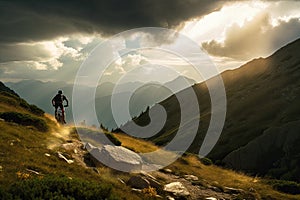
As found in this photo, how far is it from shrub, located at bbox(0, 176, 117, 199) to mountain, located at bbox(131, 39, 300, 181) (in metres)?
53.0

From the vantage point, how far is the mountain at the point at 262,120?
64562mm

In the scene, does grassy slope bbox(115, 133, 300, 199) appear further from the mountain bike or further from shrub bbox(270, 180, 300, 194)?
the mountain bike

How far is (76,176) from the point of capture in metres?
15.4

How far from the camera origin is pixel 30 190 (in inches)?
375

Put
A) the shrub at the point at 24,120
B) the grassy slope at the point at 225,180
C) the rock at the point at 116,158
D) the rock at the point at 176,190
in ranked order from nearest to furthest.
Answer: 1. the rock at the point at 176,190
2. the rock at the point at 116,158
3. the grassy slope at the point at 225,180
4. the shrub at the point at 24,120

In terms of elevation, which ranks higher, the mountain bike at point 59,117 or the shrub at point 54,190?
the mountain bike at point 59,117

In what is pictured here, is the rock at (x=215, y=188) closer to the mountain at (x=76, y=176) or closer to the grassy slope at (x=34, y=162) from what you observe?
the mountain at (x=76, y=176)

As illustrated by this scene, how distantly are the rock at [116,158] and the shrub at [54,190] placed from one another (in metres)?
8.26

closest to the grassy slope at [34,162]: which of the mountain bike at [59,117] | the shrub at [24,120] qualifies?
the shrub at [24,120]

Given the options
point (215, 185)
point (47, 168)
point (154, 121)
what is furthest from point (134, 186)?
point (154, 121)

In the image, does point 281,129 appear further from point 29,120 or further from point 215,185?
point 29,120

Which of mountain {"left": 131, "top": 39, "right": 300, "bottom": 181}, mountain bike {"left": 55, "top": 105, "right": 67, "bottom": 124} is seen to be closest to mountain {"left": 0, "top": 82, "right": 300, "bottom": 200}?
mountain bike {"left": 55, "top": 105, "right": 67, "bottom": 124}

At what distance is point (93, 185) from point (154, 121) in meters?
188

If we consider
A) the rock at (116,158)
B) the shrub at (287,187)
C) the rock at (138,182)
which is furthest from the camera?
the shrub at (287,187)
